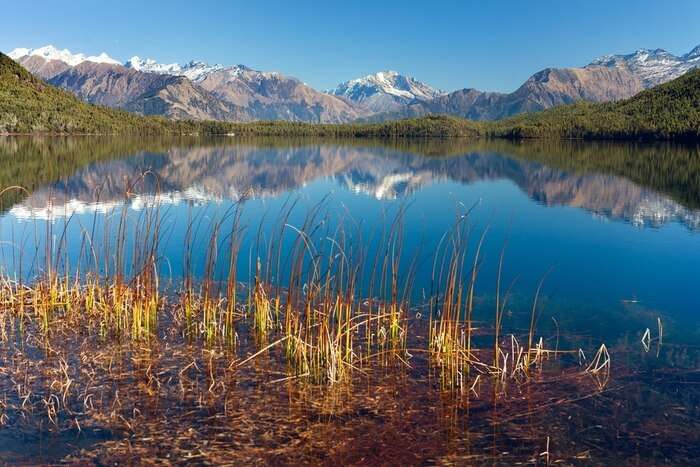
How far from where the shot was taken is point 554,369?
39.9ft

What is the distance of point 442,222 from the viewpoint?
33.2 meters

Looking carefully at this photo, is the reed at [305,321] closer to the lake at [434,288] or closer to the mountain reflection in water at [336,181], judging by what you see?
the lake at [434,288]

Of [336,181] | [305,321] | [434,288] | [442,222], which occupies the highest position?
[336,181]

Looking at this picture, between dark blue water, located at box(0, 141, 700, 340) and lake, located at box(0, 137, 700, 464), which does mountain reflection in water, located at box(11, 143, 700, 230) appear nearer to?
dark blue water, located at box(0, 141, 700, 340)

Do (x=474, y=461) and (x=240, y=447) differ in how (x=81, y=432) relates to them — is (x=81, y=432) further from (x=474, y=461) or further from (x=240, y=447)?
(x=474, y=461)

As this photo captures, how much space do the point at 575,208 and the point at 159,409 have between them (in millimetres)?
36961

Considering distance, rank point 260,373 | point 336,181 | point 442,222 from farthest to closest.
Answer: point 336,181
point 442,222
point 260,373

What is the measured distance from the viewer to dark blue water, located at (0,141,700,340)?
1853cm

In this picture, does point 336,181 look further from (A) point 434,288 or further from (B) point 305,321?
(B) point 305,321

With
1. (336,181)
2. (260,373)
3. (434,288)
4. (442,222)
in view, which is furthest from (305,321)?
(336,181)

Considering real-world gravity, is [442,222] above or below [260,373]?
above

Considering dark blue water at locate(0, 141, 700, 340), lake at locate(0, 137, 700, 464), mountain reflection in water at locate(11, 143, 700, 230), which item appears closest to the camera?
lake at locate(0, 137, 700, 464)

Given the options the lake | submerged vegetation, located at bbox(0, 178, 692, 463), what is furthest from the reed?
the lake

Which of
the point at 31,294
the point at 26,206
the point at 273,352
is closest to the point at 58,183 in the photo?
the point at 26,206
